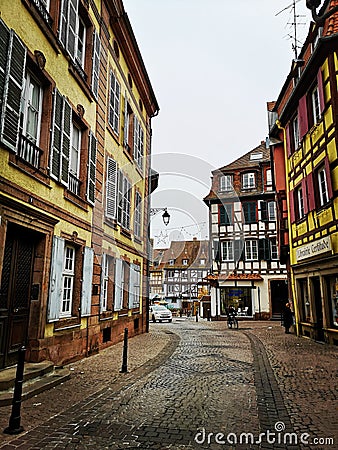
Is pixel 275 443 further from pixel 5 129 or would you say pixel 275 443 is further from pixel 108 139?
pixel 108 139

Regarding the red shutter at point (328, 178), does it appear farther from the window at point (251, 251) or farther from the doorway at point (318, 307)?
the window at point (251, 251)

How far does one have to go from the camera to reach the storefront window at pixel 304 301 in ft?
48.8

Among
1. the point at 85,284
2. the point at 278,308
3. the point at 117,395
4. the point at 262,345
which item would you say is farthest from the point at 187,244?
the point at 117,395

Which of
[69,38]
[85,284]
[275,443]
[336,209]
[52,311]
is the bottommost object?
[275,443]

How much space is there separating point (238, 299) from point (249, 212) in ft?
22.7

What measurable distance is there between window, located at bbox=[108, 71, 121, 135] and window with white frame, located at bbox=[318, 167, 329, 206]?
7152 millimetres

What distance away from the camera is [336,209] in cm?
1155

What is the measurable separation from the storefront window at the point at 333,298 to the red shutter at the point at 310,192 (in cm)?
262

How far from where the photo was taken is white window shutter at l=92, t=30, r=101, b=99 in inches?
424

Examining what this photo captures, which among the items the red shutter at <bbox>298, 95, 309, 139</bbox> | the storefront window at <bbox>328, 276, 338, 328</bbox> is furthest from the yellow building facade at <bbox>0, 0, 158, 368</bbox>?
the storefront window at <bbox>328, 276, 338, 328</bbox>

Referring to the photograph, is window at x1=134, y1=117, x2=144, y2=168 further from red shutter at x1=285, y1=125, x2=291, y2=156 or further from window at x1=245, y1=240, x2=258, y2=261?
window at x1=245, y1=240, x2=258, y2=261

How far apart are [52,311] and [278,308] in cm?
2466

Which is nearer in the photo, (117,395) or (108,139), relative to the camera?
(117,395)

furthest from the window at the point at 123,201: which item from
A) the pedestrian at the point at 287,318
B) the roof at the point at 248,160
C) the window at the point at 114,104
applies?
the roof at the point at 248,160
